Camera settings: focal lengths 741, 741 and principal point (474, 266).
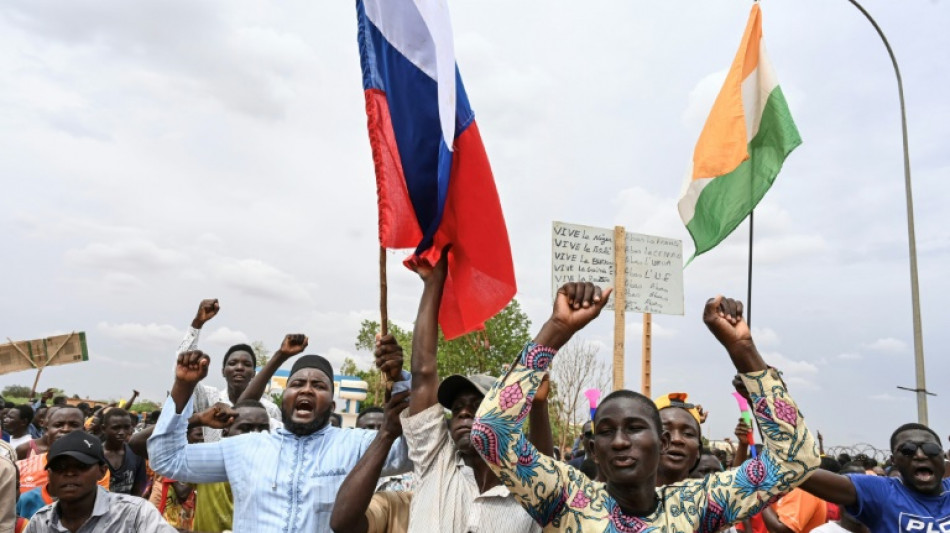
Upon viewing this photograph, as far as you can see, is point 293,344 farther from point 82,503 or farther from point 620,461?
point 620,461

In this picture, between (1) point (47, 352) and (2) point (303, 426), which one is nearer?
(2) point (303, 426)

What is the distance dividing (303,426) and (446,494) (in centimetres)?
86

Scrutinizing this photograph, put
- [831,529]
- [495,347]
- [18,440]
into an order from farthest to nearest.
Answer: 1. [495,347]
2. [18,440]
3. [831,529]

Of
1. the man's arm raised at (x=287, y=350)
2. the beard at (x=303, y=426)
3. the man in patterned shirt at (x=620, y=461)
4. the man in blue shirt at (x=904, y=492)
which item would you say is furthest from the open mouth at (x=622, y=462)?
the man's arm raised at (x=287, y=350)

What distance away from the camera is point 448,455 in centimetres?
297

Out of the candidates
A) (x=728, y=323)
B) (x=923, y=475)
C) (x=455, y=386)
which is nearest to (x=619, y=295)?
(x=923, y=475)

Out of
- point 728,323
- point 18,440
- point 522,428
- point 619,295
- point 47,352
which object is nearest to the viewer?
point 522,428

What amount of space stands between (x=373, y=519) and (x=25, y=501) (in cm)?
323

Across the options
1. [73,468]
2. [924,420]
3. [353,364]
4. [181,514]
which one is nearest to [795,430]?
[73,468]

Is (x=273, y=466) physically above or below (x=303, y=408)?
below

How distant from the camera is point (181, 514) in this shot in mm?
5633

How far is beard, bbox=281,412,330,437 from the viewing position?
3406 mm

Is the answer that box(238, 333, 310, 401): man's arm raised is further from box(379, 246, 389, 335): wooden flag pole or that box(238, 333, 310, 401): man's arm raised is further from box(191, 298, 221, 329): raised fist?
box(379, 246, 389, 335): wooden flag pole

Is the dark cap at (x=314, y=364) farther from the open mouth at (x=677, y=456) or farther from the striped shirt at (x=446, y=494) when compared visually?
the open mouth at (x=677, y=456)
